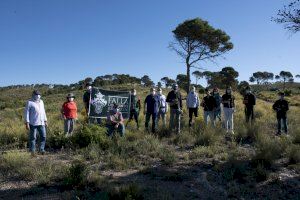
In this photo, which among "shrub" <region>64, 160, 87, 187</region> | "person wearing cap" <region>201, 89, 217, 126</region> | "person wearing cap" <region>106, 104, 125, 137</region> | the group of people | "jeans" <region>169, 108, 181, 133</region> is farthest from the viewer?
"person wearing cap" <region>201, 89, 217, 126</region>

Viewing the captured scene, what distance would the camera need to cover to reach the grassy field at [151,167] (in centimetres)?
887

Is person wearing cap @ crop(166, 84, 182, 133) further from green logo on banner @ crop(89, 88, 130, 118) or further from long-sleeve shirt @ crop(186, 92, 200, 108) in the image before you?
green logo on banner @ crop(89, 88, 130, 118)

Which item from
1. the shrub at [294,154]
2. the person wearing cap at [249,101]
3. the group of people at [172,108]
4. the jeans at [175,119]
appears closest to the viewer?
the shrub at [294,154]

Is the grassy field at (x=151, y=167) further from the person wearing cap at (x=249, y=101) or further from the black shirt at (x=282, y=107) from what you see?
the person wearing cap at (x=249, y=101)

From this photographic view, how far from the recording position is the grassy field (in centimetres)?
887

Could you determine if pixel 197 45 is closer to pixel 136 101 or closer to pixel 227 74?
pixel 136 101

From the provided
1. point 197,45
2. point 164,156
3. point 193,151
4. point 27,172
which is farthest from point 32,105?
point 197,45

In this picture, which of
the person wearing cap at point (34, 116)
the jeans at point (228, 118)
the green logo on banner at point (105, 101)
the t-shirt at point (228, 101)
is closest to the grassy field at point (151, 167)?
the person wearing cap at point (34, 116)

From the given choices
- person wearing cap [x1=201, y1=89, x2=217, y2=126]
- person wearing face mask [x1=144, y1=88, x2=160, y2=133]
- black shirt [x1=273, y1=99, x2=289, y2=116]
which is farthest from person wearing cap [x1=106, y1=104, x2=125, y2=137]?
black shirt [x1=273, y1=99, x2=289, y2=116]

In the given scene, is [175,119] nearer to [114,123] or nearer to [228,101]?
[228,101]

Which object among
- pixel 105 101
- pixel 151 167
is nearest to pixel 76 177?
pixel 151 167

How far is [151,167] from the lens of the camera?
10555 millimetres

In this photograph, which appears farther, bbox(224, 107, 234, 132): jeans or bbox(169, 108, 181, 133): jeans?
bbox(224, 107, 234, 132): jeans

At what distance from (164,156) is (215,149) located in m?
1.82
